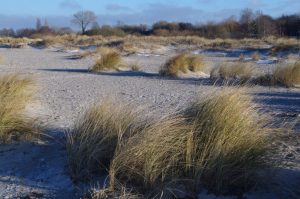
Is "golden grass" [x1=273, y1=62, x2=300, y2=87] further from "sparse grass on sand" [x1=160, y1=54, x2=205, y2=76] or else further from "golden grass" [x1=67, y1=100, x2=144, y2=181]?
"golden grass" [x1=67, y1=100, x2=144, y2=181]

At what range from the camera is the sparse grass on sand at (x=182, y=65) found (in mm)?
18297

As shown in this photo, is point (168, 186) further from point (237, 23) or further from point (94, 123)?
point (237, 23)

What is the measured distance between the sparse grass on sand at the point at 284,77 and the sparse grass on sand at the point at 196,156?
9772mm

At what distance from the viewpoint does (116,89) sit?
44.2 ft

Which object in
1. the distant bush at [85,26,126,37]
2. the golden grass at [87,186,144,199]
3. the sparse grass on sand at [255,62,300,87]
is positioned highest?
the distant bush at [85,26,126,37]

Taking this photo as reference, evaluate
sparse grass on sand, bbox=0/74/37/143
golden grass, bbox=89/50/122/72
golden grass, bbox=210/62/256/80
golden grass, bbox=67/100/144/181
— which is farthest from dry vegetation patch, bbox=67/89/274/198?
golden grass, bbox=89/50/122/72

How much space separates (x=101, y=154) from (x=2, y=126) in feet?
5.56

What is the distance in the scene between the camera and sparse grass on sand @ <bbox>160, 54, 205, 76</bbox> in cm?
1830

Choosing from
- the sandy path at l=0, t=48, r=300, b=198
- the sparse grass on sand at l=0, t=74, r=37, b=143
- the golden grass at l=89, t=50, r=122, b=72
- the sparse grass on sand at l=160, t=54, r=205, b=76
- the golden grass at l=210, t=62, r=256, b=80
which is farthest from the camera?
the golden grass at l=89, t=50, r=122, b=72

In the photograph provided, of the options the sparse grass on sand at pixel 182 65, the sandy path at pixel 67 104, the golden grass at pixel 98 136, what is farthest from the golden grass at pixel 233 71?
the golden grass at pixel 98 136

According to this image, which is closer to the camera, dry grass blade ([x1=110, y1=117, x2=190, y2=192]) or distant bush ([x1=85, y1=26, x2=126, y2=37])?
dry grass blade ([x1=110, y1=117, x2=190, y2=192])

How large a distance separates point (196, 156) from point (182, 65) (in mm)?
13344

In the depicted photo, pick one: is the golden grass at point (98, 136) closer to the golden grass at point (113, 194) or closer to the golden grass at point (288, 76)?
the golden grass at point (113, 194)

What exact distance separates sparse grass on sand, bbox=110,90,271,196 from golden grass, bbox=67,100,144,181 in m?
0.31
